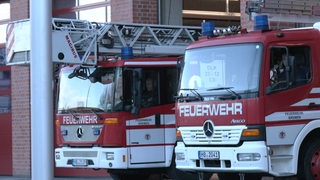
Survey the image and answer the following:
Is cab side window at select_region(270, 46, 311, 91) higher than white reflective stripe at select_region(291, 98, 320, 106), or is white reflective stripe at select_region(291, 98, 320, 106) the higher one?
cab side window at select_region(270, 46, 311, 91)

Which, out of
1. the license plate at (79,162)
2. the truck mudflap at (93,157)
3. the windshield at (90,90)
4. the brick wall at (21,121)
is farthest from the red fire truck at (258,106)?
the brick wall at (21,121)

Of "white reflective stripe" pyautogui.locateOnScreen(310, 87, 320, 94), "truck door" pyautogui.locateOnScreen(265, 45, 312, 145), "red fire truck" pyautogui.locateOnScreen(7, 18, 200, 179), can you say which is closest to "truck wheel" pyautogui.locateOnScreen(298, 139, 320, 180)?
"truck door" pyautogui.locateOnScreen(265, 45, 312, 145)

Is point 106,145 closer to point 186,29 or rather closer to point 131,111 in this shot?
point 131,111

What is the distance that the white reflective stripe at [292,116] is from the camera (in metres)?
9.55

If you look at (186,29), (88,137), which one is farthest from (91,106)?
(186,29)

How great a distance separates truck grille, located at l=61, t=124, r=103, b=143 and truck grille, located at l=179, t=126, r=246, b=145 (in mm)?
2434

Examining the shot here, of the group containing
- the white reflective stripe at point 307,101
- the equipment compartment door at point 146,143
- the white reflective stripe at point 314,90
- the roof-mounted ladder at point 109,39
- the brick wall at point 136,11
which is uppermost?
the brick wall at point 136,11

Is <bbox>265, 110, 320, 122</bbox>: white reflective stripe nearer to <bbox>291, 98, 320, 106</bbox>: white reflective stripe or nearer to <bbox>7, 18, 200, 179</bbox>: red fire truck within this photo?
<bbox>291, 98, 320, 106</bbox>: white reflective stripe

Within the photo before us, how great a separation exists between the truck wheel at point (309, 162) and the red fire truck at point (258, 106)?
0.01 m

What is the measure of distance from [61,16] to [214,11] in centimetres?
488

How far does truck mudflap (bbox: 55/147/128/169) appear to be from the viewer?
12094 mm

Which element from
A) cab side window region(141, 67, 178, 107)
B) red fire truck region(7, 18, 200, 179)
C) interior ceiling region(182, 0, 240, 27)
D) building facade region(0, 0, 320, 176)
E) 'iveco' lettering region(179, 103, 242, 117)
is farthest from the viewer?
interior ceiling region(182, 0, 240, 27)

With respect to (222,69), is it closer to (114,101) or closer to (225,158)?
(225,158)

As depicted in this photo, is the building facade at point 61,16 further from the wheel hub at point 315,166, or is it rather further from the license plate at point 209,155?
the wheel hub at point 315,166
